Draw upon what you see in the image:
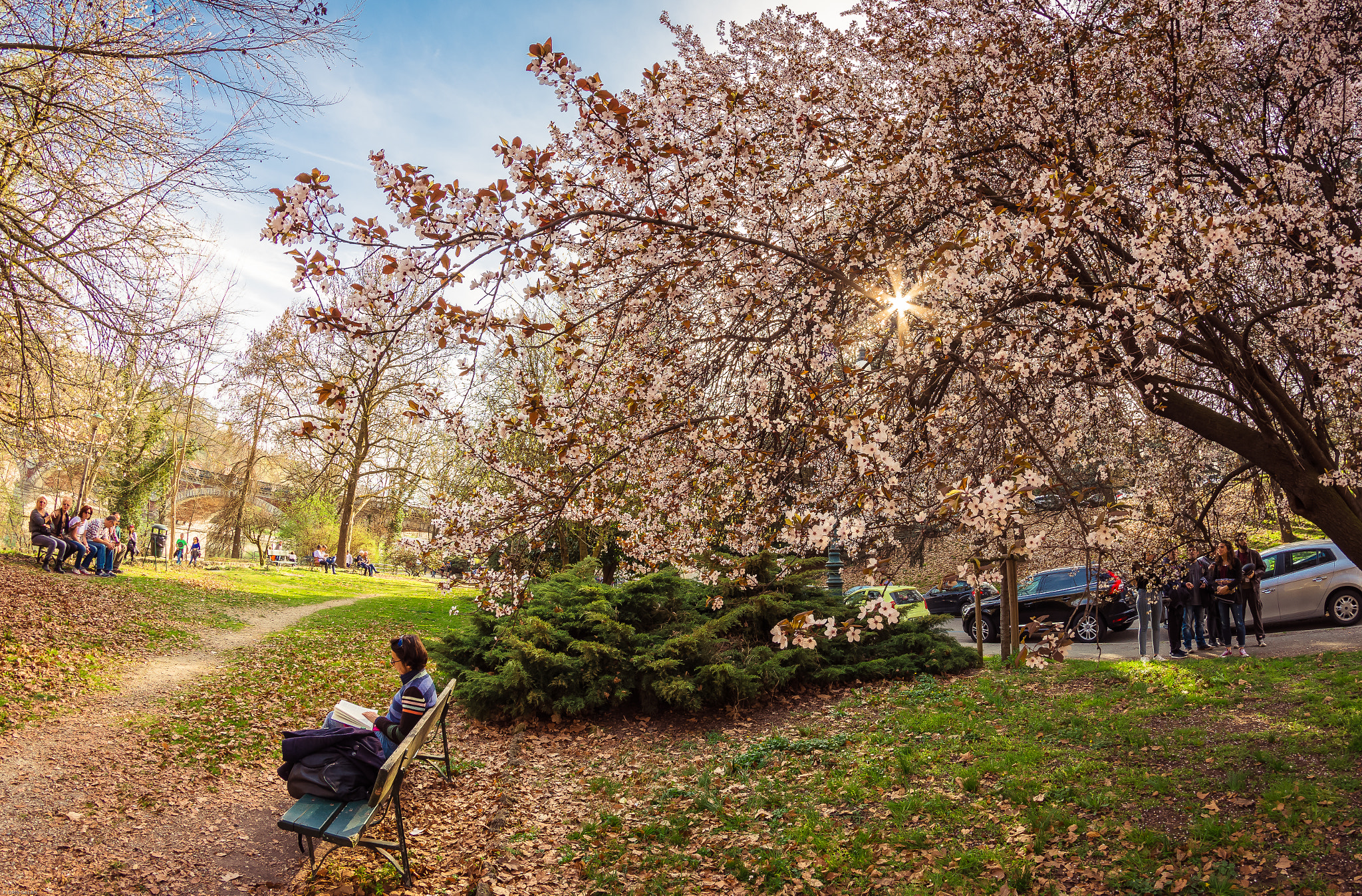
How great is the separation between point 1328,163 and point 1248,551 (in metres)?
6.69

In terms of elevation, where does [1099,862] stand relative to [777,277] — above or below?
below

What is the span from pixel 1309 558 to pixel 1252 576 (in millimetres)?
2820

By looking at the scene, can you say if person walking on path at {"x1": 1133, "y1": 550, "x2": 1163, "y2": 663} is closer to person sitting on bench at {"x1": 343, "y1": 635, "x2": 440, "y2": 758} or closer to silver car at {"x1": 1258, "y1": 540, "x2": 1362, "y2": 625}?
silver car at {"x1": 1258, "y1": 540, "x2": 1362, "y2": 625}

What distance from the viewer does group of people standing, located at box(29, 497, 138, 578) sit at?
14305 mm

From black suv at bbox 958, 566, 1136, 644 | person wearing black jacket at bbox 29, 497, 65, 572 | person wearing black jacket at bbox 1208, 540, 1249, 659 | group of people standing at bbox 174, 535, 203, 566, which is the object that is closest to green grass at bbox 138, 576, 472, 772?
person wearing black jacket at bbox 29, 497, 65, 572

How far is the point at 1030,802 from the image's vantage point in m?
5.07

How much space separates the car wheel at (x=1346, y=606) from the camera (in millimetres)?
11516

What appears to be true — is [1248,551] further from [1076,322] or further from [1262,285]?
[1076,322]

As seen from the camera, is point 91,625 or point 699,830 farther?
point 91,625

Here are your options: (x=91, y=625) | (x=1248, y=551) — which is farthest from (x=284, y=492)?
(x=1248, y=551)

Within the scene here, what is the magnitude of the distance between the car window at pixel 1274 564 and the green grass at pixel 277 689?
14247 mm

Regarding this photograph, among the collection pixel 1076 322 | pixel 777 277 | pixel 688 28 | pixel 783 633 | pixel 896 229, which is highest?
pixel 688 28

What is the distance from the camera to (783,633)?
12.8ft

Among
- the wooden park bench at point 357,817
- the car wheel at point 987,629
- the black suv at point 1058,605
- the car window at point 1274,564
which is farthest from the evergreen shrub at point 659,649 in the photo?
the car window at point 1274,564
